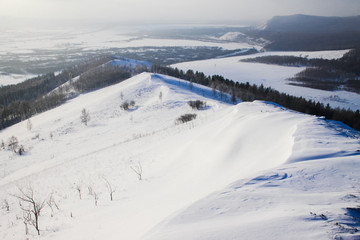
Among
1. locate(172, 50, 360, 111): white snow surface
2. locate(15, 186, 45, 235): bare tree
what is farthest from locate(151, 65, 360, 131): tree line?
locate(15, 186, 45, 235): bare tree

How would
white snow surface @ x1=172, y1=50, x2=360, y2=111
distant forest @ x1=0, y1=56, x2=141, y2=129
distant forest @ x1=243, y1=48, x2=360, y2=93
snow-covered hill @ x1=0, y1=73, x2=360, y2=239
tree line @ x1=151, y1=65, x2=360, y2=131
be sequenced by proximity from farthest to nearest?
distant forest @ x1=243, y1=48, x2=360, y2=93 < white snow surface @ x1=172, y1=50, x2=360, y2=111 < distant forest @ x1=0, y1=56, x2=141, y2=129 < tree line @ x1=151, y1=65, x2=360, y2=131 < snow-covered hill @ x1=0, y1=73, x2=360, y2=239

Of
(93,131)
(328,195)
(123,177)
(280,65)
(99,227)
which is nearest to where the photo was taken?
(328,195)

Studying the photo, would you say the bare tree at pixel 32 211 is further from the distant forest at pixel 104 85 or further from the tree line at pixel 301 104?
the tree line at pixel 301 104

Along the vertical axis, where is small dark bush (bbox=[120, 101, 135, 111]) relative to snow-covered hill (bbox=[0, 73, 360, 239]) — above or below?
below

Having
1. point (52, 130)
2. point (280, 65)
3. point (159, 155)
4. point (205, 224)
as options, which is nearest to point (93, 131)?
point (52, 130)

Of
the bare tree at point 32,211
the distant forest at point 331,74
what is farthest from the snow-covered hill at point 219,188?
the distant forest at point 331,74

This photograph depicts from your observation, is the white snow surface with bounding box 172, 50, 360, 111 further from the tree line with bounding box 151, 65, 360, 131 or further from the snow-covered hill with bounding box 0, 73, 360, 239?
the snow-covered hill with bounding box 0, 73, 360, 239

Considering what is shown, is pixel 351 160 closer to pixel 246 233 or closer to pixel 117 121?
pixel 246 233

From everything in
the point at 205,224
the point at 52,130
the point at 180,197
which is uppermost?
the point at 205,224

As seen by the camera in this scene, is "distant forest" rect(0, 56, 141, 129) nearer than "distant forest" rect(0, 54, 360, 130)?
No
